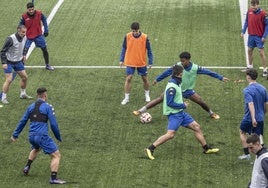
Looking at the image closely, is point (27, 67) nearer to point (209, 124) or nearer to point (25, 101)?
point (25, 101)

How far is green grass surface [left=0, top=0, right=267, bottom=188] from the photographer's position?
46.0ft

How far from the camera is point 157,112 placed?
56.4 ft

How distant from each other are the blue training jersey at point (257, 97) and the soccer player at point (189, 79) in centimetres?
164

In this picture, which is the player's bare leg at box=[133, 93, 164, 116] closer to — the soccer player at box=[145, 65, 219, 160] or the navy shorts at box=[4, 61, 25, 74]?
the soccer player at box=[145, 65, 219, 160]

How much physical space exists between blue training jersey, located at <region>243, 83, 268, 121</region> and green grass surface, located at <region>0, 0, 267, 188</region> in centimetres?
112

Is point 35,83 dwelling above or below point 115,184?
below

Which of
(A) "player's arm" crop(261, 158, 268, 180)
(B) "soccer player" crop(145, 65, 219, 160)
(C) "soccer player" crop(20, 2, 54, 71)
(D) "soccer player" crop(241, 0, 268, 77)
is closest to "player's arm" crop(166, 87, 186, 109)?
(B) "soccer player" crop(145, 65, 219, 160)

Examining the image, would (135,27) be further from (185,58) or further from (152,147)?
(152,147)

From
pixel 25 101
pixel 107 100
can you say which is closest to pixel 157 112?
pixel 107 100

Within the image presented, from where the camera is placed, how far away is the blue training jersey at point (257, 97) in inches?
540

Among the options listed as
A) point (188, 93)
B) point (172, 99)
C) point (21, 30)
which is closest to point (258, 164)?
point (172, 99)

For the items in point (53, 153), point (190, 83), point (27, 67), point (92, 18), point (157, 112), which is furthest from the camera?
point (92, 18)

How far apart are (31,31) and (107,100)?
3342 mm

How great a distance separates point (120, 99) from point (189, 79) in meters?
2.41
